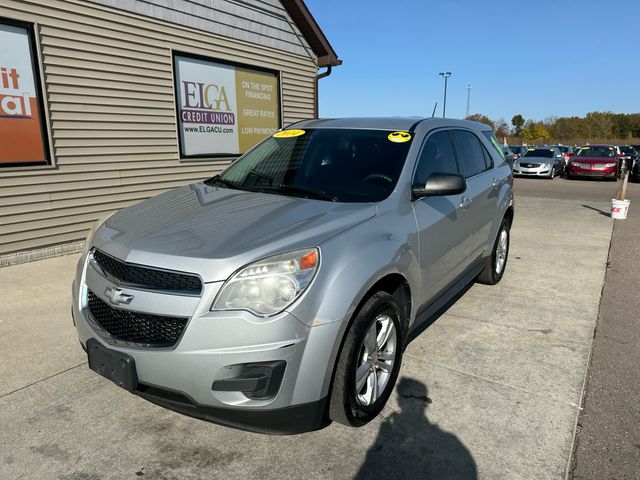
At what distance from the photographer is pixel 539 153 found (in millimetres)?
22781

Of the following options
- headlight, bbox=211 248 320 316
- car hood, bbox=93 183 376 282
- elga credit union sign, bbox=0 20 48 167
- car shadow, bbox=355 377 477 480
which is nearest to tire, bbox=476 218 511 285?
car shadow, bbox=355 377 477 480

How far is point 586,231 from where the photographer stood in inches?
338

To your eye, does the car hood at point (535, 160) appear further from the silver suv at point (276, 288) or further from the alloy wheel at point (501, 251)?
the silver suv at point (276, 288)

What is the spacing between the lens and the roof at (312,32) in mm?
9484

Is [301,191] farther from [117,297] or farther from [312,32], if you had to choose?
[312,32]

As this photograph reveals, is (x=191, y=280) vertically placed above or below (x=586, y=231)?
above

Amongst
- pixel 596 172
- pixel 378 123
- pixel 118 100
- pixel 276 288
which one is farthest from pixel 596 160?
pixel 276 288

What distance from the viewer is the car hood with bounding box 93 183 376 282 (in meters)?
2.15

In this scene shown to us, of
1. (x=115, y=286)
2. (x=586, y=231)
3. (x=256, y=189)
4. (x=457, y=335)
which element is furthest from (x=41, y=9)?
(x=586, y=231)

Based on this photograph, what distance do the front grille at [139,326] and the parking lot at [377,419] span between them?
64 cm

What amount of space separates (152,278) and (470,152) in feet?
10.6

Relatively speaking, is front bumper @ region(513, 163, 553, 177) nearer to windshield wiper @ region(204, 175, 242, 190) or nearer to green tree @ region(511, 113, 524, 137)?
windshield wiper @ region(204, 175, 242, 190)

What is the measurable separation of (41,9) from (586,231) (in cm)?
916

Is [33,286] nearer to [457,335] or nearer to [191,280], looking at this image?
[191,280]
